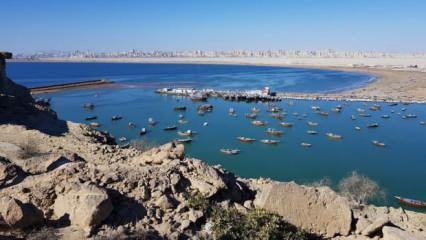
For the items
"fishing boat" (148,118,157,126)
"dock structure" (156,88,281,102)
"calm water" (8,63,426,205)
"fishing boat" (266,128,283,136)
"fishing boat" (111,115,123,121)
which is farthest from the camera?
"dock structure" (156,88,281,102)

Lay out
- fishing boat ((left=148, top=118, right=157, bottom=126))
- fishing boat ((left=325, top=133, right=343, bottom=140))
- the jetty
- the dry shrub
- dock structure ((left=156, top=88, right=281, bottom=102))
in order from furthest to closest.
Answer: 1. the jetty
2. dock structure ((left=156, top=88, right=281, bottom=102))
3. fishing boat ((left=148, top=118, right=157, bottom=126))
4. fishing boat ((left=325, top=133, right=343, bottom=140))
5. the dry shrub

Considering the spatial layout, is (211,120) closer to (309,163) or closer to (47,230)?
(309,163)

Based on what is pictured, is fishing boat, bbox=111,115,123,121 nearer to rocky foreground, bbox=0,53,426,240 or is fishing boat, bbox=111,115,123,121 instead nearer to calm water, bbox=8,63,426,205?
calm water, bbox=8,63,426,205

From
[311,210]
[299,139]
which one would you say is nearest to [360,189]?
[311,210]

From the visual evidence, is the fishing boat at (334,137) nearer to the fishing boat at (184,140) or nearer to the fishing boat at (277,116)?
the fishing boat at (277,116)

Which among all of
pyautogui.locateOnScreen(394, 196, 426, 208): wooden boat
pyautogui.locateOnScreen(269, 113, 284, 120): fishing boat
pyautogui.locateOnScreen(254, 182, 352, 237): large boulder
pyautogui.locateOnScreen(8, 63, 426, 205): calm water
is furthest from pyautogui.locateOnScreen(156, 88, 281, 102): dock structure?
pyautogui.locateOnScreen(254, 182, 352, 237): large boulder

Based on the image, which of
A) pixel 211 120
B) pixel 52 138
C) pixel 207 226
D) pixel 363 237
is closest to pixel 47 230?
pixel 207 226
